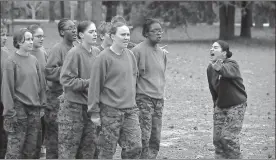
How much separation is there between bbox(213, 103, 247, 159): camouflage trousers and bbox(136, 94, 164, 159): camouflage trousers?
745mm

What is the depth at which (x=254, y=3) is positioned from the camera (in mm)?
29078

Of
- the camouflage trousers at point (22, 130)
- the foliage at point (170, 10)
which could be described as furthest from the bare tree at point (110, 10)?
the camouflage trousers at point (22, 130)

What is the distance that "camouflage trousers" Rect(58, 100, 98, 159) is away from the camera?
6305 mm

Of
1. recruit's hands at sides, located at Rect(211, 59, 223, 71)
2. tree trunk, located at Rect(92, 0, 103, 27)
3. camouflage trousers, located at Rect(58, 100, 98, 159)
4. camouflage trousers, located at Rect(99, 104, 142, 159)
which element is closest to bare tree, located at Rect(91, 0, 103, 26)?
tree trunk, located at Rect(92, 0, 103, 27)

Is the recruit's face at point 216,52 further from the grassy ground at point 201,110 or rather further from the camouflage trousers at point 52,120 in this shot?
the camouflage trousers at point 52,120

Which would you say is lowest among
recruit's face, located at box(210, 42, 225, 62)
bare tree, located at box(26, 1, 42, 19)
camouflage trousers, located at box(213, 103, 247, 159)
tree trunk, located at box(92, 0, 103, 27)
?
camouflage trousers, located at box(213, 103, 247, 159)

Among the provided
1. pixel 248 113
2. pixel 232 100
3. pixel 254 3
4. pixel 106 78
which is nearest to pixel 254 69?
pixel 248 113

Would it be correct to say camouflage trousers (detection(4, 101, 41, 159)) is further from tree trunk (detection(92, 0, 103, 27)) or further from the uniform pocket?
tree trunk (detection(92, 0, 103, 27))

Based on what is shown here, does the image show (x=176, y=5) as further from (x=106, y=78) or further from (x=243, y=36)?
(x=106, y=78)

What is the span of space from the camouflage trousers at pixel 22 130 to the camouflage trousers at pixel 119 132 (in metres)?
1.00

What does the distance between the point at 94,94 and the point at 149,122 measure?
1159 millimetres

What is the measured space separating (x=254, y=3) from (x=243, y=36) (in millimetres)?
6355

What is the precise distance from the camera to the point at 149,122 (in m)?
6.73

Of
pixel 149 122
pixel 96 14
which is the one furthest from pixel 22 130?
pixel 96 14
